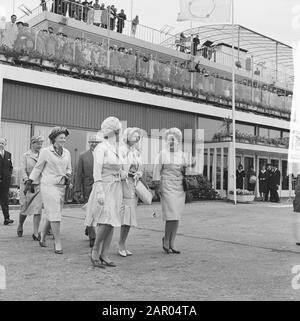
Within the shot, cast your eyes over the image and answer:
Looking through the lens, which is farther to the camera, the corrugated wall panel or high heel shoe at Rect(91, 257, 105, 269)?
the corrugated wall panel

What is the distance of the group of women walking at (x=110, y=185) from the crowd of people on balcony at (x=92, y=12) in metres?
15.4

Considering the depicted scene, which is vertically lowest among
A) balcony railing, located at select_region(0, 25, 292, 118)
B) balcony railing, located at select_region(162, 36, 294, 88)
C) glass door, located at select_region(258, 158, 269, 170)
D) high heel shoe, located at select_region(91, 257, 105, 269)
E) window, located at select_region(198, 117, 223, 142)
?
high heel shoe, located at select_region(91, 257, 105, 269)

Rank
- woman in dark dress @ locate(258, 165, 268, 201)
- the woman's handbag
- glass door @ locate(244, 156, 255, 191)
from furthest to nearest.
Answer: glass door @ locate(244, 156, 255, 191) < the woman's handbag < woman in dark dress @ locate(258, 165, 268, 201)

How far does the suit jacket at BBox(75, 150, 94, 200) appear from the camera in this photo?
8.11m

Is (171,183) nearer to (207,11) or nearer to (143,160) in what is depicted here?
(143,160)

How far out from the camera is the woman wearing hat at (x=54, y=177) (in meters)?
7.11

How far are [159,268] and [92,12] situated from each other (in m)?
18.7

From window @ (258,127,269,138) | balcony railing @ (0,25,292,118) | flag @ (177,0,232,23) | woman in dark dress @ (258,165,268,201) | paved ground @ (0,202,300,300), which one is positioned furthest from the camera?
window @ (258,127,269,138)

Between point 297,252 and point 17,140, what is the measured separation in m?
11.3

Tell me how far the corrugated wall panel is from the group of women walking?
840 cm

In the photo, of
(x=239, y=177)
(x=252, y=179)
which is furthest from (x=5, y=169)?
(x=252, y=179)

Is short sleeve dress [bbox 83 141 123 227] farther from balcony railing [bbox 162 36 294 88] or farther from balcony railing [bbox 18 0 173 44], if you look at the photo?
balcony railing [bbox 162 36 294 88]

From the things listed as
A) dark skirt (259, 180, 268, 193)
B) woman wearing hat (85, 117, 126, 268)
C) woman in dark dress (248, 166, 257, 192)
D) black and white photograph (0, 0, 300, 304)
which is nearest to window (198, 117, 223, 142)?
black and white photograph (0, 0, 300, 304)

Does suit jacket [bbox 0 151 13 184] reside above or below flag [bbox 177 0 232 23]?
below
